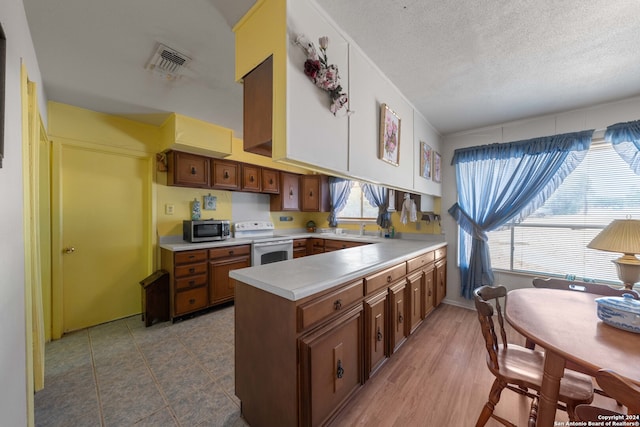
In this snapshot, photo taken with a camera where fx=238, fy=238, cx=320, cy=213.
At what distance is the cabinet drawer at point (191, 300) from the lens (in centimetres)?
282

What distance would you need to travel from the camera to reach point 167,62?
1827 millimetres

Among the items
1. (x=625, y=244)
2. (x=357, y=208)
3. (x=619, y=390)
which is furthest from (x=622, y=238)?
(x=357, y=208)

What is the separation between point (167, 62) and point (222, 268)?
7.72 ft

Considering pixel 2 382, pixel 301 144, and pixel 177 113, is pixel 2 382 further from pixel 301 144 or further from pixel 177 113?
pixel 177 113

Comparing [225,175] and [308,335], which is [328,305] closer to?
[308,335]

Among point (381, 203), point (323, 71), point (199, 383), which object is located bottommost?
point (199, 383)

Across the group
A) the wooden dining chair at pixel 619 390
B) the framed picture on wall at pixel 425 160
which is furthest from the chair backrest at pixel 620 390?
the framed picture on wall at pixel 425 160

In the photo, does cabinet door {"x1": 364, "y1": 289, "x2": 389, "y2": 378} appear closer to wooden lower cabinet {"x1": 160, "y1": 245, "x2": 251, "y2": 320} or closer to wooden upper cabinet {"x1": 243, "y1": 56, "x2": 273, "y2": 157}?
wooden upper cabinet {"x1": 243, "y1": 56, "x2": 273, "y2": 157}

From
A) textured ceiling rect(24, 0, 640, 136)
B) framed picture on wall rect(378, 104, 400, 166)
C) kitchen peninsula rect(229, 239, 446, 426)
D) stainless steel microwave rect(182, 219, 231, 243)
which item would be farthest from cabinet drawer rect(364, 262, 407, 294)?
stainless steel microwave rect(182, 219, 231, 243)

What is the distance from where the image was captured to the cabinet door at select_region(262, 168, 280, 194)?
4035mm

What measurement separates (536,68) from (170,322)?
4.39m

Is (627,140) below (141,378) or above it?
above

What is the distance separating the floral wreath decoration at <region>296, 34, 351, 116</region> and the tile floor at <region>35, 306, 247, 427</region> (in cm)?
212

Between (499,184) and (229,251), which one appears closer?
(499,184)
